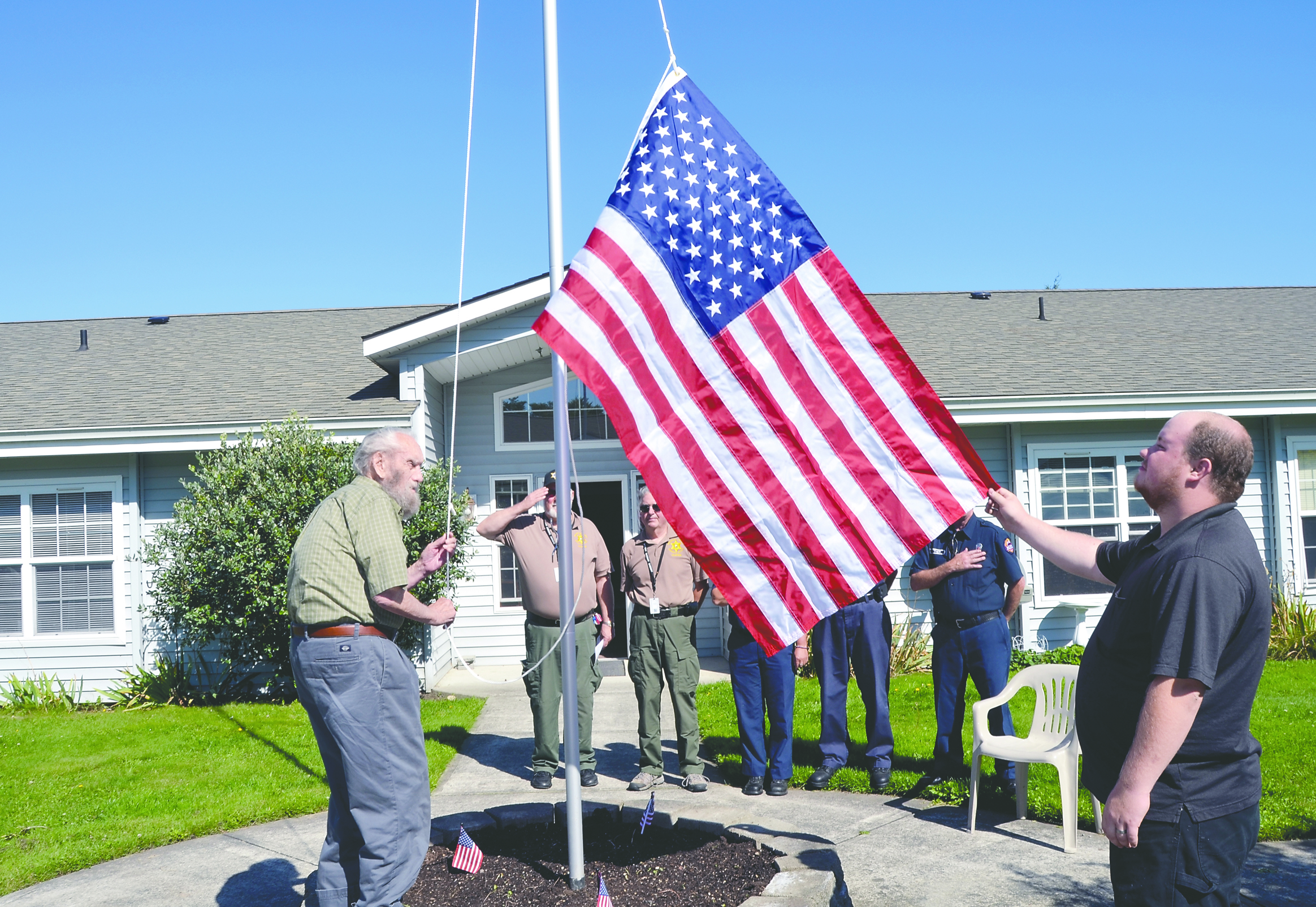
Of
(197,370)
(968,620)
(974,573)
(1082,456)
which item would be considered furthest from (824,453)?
(197,370)

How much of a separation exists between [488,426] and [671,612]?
17.9ft

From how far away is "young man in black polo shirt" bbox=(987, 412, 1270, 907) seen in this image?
246 centimetres

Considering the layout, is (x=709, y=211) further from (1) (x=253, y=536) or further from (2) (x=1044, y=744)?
(1) (x=253, y=536)

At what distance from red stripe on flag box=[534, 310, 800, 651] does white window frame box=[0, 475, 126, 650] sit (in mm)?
8988

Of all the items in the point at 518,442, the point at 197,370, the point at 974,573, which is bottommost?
the point at 974,573

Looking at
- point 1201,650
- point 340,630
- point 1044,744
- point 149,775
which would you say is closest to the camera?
point 1201,650

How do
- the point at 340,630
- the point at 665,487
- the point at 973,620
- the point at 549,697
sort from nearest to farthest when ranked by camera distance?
the point at 665,487
the point at 340,630
the point at 973,620
the point at 549,697

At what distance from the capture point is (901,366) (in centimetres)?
364

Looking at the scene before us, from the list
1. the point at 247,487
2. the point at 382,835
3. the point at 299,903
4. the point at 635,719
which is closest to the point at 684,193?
the point at 382,835

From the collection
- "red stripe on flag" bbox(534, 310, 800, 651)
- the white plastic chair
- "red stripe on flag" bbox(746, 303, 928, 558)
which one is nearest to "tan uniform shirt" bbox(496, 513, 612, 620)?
the white plastic chair

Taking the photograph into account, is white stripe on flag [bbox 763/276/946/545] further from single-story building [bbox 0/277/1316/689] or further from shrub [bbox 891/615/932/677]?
shrub [bbox 891/615/932/677]

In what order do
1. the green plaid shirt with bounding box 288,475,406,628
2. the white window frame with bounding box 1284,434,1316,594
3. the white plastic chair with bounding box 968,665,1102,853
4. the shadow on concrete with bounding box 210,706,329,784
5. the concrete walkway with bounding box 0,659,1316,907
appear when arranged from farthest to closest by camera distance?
the white window frame with bounding box 1284,434,1316,594 < the shadow on concrete with bounding box 210,706,329,784 < the white plastic chair with bounding box 968,665,1102,853 < the concrete walkway with bounding box 0,659,1316,907 < the green plaid shirt with bounding box 288,475,406,628

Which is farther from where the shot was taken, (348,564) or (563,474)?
(563,474)

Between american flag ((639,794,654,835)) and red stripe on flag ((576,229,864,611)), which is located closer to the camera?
A: red stripe on flag ((576,229,864,611))
